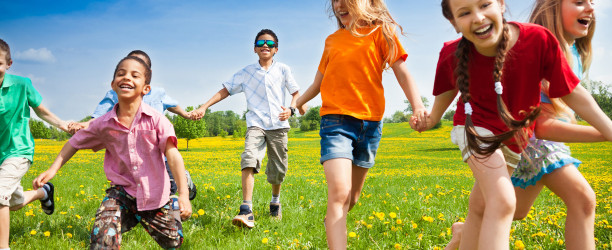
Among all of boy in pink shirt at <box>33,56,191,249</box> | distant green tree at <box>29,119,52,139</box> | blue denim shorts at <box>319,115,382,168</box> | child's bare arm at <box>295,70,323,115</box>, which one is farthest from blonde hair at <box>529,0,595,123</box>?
distant green tree at <box>29,119,52,139</box>

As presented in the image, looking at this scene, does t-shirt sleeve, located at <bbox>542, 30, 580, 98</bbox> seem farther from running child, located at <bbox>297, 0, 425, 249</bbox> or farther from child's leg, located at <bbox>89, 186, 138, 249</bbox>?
child's leg, located at <bbox>89, 186, 138, 249</bbox>

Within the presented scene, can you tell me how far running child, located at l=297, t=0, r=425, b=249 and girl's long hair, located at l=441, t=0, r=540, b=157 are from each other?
0.57 meters

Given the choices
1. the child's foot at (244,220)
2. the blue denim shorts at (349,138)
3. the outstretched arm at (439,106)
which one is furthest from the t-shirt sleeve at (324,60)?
the child's foot at (244,220)

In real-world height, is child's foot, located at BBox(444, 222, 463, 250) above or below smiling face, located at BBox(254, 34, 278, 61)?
below

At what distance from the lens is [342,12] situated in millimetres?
3441

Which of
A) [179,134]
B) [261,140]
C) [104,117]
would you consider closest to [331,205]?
[104,117]

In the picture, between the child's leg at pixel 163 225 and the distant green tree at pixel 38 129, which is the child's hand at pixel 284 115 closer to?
the child's leg at pixel 163 225

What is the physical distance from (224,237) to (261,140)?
4.75 ft

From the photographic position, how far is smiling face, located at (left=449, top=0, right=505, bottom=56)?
2330 millimetres

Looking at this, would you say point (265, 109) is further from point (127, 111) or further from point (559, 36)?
point (559, 36)

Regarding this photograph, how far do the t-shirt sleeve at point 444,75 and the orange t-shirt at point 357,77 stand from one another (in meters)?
0.64

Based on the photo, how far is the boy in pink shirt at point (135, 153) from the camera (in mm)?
→ 3266

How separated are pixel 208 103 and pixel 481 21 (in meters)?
3.91

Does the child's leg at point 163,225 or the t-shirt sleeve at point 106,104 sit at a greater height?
the t-shirt sleeve at point 106,104
